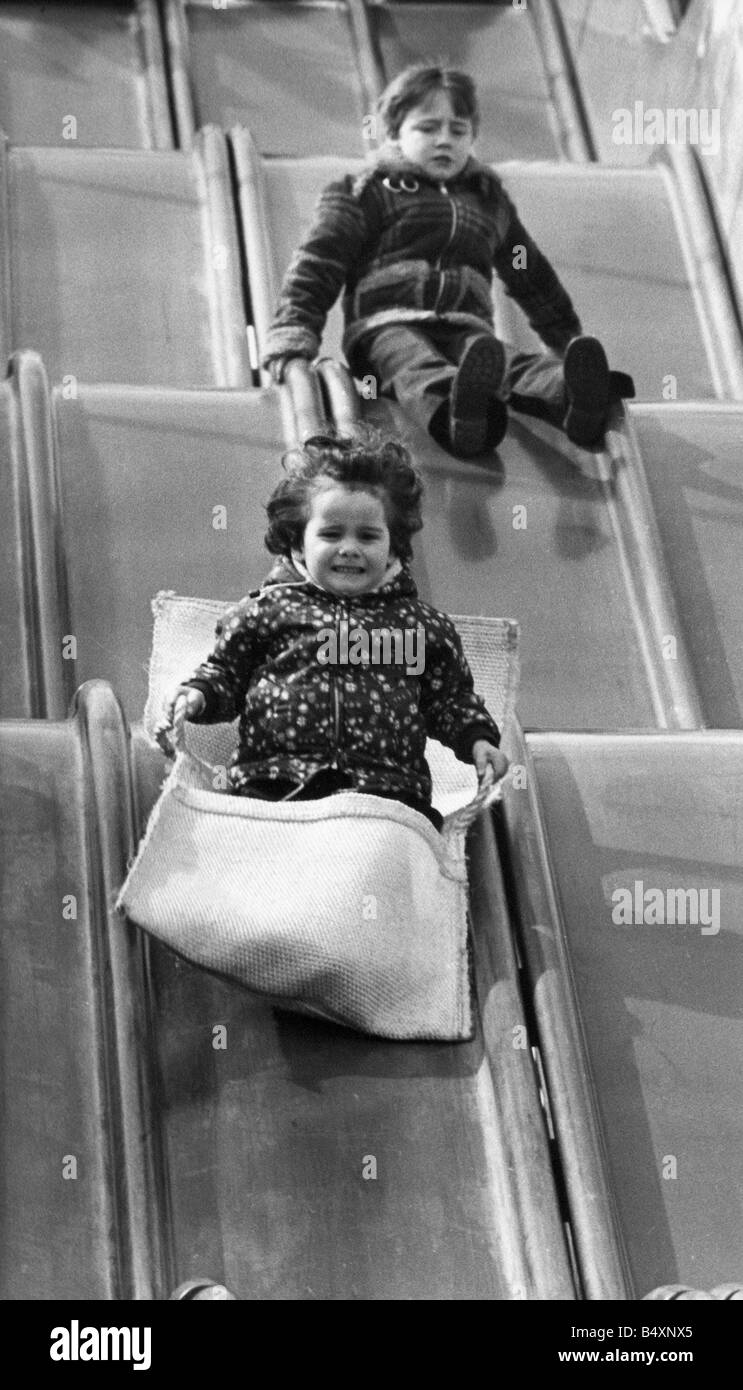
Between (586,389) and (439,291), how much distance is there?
559mm

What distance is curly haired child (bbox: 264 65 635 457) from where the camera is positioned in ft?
20.4

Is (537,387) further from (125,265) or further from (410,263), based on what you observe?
(125,265)

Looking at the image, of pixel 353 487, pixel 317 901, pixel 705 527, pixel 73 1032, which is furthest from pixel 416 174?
pixel 73 1032

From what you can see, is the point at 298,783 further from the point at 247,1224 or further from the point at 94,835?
the point at 247,1224

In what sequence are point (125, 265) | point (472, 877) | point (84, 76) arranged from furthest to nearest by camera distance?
1. point (84, 76)
2. point (125, 265)
3. point (472, 877)

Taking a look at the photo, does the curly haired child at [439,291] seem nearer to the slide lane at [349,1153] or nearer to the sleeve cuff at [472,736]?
the sleeve cuff at [472,736]

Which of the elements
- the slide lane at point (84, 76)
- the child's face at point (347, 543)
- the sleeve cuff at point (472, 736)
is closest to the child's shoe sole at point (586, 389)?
the child's face at point (347, 543)

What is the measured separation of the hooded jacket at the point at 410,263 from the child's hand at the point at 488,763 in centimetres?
196

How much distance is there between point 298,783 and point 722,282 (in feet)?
10.6

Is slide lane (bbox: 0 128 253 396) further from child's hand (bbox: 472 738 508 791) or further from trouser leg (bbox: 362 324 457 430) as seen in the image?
child's hand (bbox: 472 738 508 791)

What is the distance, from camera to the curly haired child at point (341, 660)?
15.2 feet

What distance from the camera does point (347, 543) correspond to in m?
4.86

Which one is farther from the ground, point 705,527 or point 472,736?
point 705,527

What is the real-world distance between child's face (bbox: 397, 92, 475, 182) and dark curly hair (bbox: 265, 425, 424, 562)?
6.45ft
